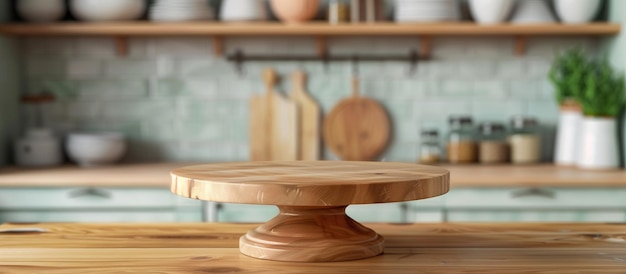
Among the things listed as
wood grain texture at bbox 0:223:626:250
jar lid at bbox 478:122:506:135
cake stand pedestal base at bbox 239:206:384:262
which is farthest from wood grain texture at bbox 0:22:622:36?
cake stand pedestal base at bbox 239:206:384:262

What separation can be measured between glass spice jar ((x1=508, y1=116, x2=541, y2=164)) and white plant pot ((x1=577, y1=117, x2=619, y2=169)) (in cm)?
31

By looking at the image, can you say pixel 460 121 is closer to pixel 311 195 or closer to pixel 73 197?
pixel 73 197

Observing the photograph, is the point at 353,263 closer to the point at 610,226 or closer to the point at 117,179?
the point at 610,226

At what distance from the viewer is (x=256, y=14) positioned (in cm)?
414

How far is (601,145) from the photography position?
157 inches

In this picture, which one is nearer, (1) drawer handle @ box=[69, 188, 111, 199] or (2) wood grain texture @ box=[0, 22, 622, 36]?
(1) drawer handle @ box=[69, 188, 111, 199]

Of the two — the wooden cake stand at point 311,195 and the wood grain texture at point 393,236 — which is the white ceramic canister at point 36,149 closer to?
the wood grain texture at point 393,236

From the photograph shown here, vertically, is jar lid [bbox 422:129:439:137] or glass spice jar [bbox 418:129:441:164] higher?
jar lid [bbox 422:129:439:137]

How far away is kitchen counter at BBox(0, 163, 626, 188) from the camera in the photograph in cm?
365

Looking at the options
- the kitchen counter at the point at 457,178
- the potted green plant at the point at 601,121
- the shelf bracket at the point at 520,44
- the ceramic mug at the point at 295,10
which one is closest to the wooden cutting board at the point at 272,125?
the ceramic mug at the point at 295,10

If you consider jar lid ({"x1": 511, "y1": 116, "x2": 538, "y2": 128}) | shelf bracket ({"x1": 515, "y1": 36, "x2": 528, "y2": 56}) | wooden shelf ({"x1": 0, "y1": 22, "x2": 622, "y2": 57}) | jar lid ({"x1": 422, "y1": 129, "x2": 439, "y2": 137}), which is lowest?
jar lid ({"x1": 422, "y1": 129, "x2": 439, "y2": 137})

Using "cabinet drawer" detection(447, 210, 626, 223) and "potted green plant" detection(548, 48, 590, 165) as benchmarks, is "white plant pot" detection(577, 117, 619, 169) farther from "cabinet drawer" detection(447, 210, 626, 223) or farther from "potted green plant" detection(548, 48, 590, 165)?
"cabinet drawer" detection(447, 210, 626, 223)

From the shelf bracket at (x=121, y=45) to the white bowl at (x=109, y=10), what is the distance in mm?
202

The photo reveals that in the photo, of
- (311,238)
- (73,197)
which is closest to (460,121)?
(73,197)
